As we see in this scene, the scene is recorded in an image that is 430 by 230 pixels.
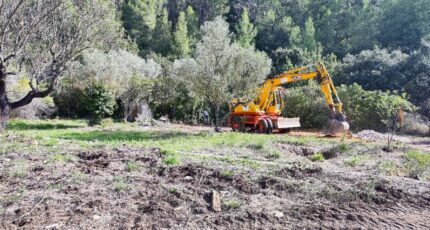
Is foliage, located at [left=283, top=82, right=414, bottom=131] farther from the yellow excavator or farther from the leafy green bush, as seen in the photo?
the leafy green bush

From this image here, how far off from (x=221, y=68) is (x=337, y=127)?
5612mm

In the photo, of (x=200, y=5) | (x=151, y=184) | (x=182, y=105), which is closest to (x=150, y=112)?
(x=182, y=105)

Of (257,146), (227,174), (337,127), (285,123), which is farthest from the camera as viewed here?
(285,123)

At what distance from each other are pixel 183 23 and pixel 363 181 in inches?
1628

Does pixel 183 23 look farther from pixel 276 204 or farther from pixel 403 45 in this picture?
pixel 276 204

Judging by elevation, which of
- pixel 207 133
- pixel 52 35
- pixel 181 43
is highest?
pixel 181 43

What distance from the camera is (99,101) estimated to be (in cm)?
2162

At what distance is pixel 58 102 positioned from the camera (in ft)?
87.6

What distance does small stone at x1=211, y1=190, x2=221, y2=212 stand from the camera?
16.2 feet

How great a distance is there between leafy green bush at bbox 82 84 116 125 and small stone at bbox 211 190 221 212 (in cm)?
1764

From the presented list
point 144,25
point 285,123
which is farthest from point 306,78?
point 144,25

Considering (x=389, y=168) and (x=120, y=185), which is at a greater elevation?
(x=389, y=168)

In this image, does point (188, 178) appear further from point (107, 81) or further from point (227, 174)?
point (107, 81)

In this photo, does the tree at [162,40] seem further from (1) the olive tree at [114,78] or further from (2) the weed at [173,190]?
(2) the weed at [173,190]
